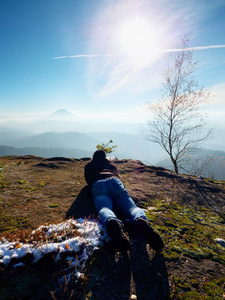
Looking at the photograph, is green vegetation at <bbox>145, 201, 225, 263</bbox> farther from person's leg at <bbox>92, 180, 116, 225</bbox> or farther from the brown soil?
person's leg at <bbox>92, 180, 116, 225</bbox>

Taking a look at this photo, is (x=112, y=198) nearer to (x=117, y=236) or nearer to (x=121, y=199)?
(x=121, y=199)

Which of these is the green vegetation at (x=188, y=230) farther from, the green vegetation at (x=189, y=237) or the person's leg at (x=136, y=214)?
the person's leg at (x=136, y=214)

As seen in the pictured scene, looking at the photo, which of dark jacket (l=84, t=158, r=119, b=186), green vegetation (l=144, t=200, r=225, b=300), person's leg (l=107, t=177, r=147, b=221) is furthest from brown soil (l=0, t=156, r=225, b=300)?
dark jacket (l=84, t=158, r=119, b=186)

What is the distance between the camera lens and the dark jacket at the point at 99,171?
18.0 ft

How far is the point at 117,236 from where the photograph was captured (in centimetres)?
324

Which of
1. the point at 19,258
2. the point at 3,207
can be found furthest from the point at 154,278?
the point at 3,207

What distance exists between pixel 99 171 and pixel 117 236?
282 centimetres

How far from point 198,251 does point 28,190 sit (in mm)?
6256

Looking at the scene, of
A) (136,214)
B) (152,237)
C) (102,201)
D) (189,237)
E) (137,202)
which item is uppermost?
(102,201)

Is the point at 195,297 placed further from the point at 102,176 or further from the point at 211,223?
the point at 102,176

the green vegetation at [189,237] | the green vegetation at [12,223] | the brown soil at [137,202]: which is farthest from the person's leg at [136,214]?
the green vegetation at [12,223]

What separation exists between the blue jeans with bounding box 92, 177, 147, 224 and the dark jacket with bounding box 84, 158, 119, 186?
38cm

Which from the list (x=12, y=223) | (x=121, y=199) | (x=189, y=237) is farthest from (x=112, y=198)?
(x=12, y=223)

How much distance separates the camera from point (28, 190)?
675 centimetres
